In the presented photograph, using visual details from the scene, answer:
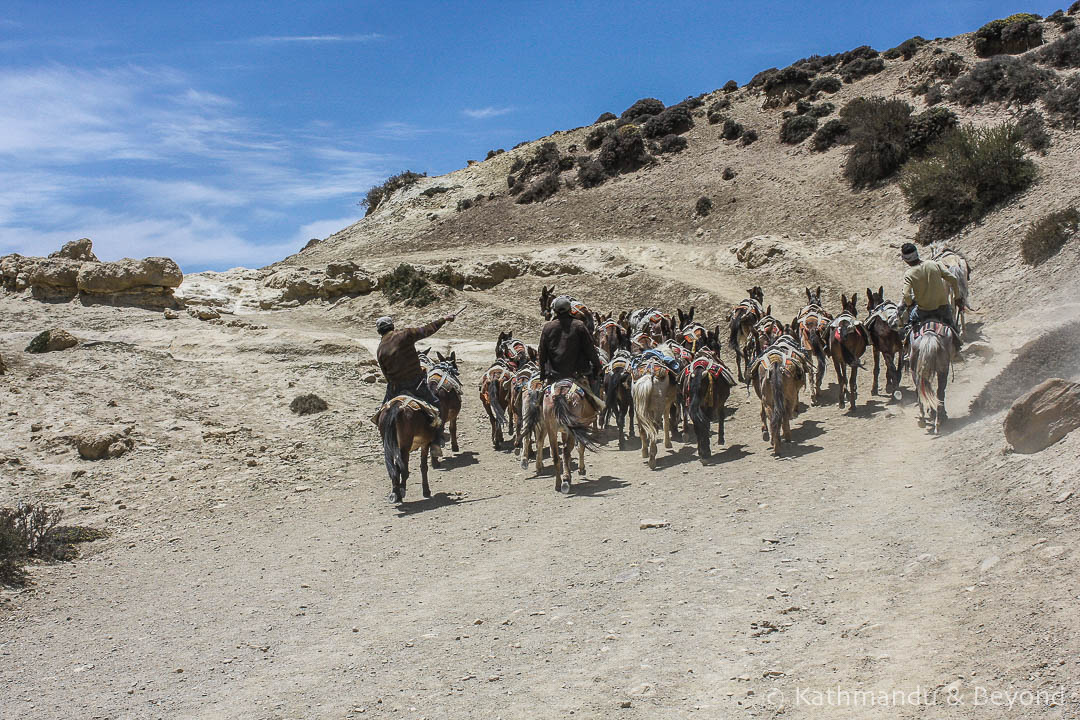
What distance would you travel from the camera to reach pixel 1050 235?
18594mm

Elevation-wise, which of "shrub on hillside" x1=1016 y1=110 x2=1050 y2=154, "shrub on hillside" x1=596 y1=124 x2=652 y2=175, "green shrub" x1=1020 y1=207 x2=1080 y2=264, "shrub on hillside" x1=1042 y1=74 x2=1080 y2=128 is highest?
"shrub on hillside" x1=596 y1=124 x2=652 y2=175

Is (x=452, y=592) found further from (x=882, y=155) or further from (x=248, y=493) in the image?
(x=882, y=155)

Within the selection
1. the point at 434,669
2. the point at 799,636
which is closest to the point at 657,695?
the point at 799,636

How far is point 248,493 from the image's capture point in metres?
12.7

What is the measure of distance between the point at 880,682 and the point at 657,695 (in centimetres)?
121

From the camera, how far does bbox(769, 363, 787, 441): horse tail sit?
35.4 feet

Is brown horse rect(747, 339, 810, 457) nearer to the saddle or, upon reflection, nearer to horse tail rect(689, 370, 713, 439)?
horse tail rect(689, 370, 713, 439)

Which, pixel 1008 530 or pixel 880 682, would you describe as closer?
pixel 880 682

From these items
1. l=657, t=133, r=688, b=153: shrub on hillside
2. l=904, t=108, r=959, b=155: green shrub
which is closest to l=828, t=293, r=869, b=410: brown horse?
l=904, t=108, r=959, b=155: green shrub

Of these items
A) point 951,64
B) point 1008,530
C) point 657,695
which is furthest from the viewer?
point 951,64

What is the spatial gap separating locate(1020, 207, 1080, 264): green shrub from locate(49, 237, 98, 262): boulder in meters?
28.8

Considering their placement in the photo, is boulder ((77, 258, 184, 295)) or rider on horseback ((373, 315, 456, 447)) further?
boulder ((77, 258, 184, 295))

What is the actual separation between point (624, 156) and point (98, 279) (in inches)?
1150

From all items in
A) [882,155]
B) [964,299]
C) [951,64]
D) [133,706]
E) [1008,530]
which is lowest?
[133,706]
